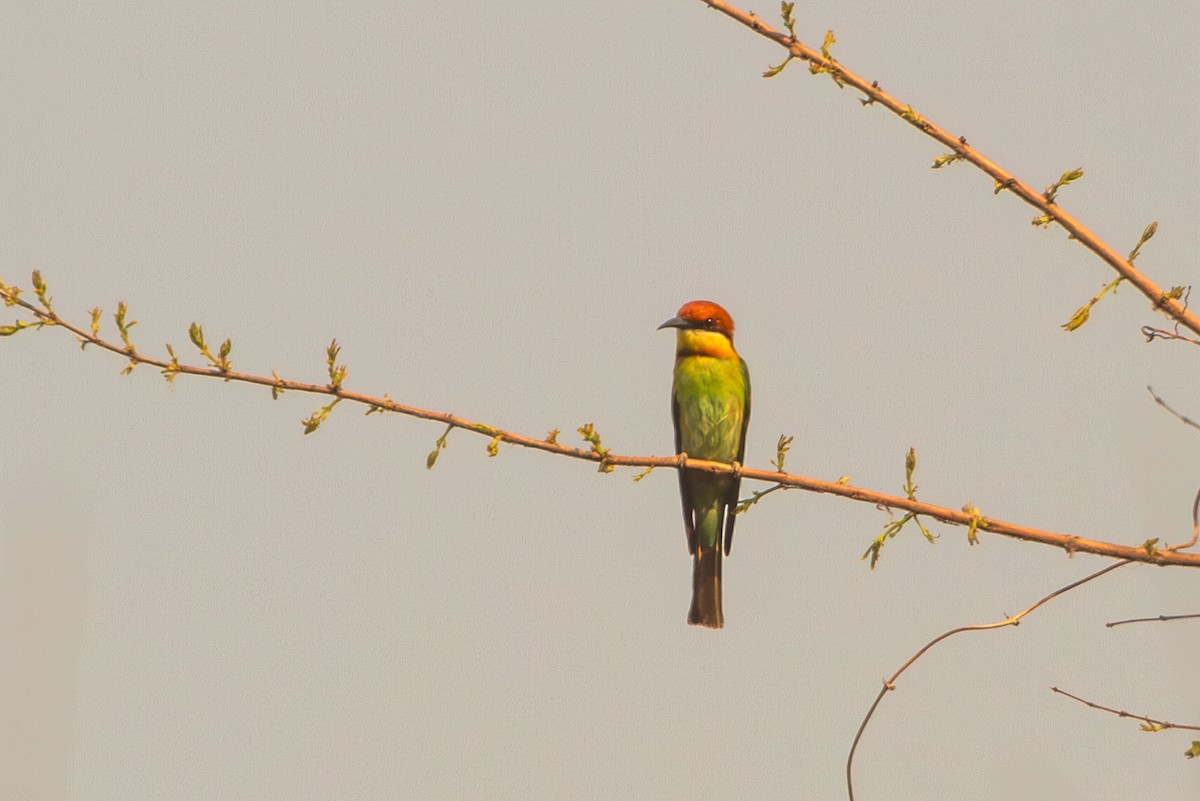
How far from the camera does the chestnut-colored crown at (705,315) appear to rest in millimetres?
7180

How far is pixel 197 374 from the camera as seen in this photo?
3123 mm

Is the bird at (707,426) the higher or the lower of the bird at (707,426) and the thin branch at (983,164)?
the higher

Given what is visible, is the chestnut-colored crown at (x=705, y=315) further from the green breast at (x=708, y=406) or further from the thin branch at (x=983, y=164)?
the thin branch at (x=983, y=164)

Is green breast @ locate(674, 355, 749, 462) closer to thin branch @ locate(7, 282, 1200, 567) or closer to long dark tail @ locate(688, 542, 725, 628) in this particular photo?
long dark tail @ locate(688, 542, 725, 628)

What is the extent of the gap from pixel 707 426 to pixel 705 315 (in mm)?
548

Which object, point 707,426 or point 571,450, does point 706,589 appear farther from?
point 571,450

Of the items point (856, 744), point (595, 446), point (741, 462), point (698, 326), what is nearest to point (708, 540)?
point (741, 462)

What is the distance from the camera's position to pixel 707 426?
7.12m

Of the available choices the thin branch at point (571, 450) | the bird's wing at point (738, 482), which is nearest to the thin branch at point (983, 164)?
the thin branch at point (571, 450)

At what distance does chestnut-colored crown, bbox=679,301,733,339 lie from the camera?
7.18 metres

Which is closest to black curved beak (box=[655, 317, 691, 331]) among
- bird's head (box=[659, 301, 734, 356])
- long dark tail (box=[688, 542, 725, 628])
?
bird's head (box=[659, 301, 734, 356])

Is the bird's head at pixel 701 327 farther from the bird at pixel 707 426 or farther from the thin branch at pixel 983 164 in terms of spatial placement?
the thin branch at pixel 983 164

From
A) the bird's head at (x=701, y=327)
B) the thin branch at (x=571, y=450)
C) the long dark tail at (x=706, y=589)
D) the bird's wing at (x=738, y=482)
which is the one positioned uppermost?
the bird's head at (x=701, y=327)

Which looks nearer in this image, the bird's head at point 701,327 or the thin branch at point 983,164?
the thin branch at point 983,164
